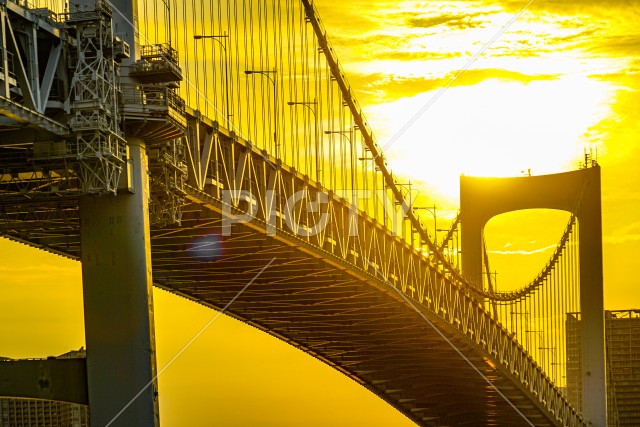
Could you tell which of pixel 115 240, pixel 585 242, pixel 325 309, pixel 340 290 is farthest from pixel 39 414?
pixel 115 240

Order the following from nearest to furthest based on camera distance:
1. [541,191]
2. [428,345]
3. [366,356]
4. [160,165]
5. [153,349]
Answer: [153,349] < [160,165] < [428,345] < [366,356] < [541,191]

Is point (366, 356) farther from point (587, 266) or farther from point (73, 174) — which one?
point (73, 174)

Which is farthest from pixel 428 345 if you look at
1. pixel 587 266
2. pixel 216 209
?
pixel 216 209

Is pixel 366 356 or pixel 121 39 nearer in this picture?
pixel 121 39

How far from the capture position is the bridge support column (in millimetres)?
28719

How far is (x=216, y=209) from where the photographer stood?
4028 cm

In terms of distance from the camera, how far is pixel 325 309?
6650 centimetres

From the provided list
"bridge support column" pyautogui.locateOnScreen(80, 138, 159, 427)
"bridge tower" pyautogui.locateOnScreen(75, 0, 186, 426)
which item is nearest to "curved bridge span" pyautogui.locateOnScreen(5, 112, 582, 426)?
"bridge tower" pyautogui.locateOnScreen(75, 0, 186, 426)

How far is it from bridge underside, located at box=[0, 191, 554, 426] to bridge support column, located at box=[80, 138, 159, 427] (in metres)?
5.83

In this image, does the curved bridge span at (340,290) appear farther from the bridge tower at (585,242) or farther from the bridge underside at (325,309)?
the bridge tower at (585,242)

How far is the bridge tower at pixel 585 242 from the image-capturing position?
80.0m

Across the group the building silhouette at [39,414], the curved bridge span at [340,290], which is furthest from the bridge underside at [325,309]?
the building silhouette at [39,414]

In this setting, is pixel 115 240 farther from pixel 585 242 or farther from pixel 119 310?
pixel 585 242

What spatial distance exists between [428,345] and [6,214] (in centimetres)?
3794
